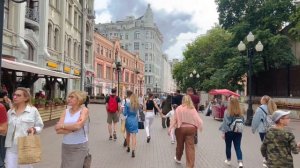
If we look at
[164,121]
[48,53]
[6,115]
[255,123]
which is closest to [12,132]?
[6,115]

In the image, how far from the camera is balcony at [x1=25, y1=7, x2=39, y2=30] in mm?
29503

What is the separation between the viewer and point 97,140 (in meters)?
14.2

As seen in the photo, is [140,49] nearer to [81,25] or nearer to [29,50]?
[81,25]

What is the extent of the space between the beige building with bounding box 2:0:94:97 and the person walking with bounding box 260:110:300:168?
13.4 m

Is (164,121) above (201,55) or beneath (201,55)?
beneath

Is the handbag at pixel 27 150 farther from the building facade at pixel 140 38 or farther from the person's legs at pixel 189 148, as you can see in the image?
the building facade at pixel 140 38

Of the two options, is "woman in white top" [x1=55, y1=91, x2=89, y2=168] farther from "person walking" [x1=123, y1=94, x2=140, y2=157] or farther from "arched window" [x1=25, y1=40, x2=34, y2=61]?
"arched window" [x1=25, y1=40, x2=34, y2=61]

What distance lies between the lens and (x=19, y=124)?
5.87m

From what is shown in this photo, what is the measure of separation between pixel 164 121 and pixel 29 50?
15.1 meters

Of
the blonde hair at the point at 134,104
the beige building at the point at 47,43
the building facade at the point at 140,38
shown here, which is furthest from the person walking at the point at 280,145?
the building facade at the point at 140,38

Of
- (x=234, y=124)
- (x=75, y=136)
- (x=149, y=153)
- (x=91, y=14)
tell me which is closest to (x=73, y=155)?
(x=75, y=136)

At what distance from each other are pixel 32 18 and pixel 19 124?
25750 millimetres

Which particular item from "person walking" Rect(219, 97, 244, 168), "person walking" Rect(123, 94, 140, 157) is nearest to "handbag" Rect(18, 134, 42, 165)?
"person walking" Rect(219, 97, 244, 168)

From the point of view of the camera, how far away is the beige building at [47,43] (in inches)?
877
